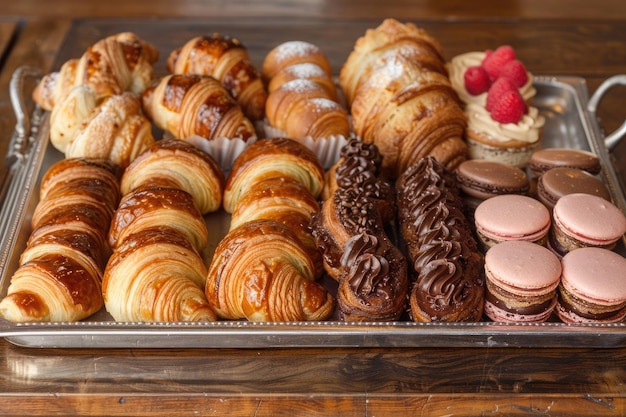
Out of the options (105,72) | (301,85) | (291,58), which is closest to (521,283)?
(301,85)

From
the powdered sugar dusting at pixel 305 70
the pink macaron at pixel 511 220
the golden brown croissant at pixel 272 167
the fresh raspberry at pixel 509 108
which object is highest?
the powdered sugar dusting at pixel 305 70

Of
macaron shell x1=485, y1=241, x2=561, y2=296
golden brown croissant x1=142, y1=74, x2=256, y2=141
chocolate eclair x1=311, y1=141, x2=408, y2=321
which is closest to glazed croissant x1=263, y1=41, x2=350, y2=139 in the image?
golden brown croissant x1=142, y1=74, x2=256, y2=141

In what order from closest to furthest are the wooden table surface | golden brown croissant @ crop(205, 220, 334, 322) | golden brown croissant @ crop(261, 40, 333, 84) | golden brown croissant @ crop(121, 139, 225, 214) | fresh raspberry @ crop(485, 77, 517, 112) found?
1. the wooden table surface
2. golden brown croissant @ crop(205, 220, 334, 322)
3. golden brown croissant @ crop(121, 139, 225, 214)
4. fresh raspberry @ crop(485, 77, 517, 112)
5. golden brown croissant @ crop(261, 40, 333, 84)

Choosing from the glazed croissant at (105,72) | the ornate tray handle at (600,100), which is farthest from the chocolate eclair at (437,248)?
the glazed croissant at (105,72)

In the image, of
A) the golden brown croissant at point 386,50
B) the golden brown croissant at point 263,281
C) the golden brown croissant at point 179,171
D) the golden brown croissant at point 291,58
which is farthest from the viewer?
the golden brown croissant at point 291,58

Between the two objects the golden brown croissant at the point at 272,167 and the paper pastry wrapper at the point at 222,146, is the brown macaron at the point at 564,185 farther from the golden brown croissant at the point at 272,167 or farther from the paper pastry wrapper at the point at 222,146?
the paper pastry wrapper at the point at 222,146

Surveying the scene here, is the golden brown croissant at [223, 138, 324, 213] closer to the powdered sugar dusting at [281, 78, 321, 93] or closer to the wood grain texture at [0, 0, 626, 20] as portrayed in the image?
the powdered sugar dusting at [281, 78, 321, 93]

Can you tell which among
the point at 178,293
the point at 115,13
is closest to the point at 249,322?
the point at 178,293
